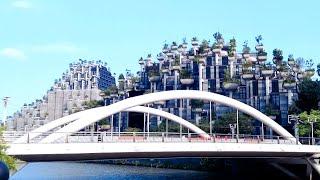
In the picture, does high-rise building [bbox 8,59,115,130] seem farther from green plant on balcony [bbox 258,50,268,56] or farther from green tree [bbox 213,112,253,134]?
green tree [bbox 213,112,253,134]

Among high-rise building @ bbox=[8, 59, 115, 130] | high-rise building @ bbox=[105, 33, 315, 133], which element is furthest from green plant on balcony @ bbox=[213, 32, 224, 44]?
high-rise building @ bbox=[8, 59, 115, 130]

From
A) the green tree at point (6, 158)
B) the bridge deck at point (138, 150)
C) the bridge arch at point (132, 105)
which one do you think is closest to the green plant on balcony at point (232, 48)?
the bridge arch at point (132, 105)

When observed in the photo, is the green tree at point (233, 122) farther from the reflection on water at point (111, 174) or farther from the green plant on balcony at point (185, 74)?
the green plant on balcony at point (185, 74)

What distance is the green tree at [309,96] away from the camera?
251ft

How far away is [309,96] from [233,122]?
45.0 feet

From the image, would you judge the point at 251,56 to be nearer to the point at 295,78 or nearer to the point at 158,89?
the point at 295,78

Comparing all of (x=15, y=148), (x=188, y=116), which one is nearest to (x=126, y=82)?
(x=188, y=116)

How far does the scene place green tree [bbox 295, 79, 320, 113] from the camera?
7662 centimetres

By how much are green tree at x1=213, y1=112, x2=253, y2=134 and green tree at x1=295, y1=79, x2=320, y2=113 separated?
941 centimetres

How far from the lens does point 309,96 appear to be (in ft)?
252

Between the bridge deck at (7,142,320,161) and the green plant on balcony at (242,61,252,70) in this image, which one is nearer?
the bridge deck at (7,142,320,161)

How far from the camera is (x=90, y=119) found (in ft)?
122

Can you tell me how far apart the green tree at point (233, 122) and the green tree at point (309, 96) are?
941 cm

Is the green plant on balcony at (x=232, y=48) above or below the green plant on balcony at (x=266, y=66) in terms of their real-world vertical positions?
above
